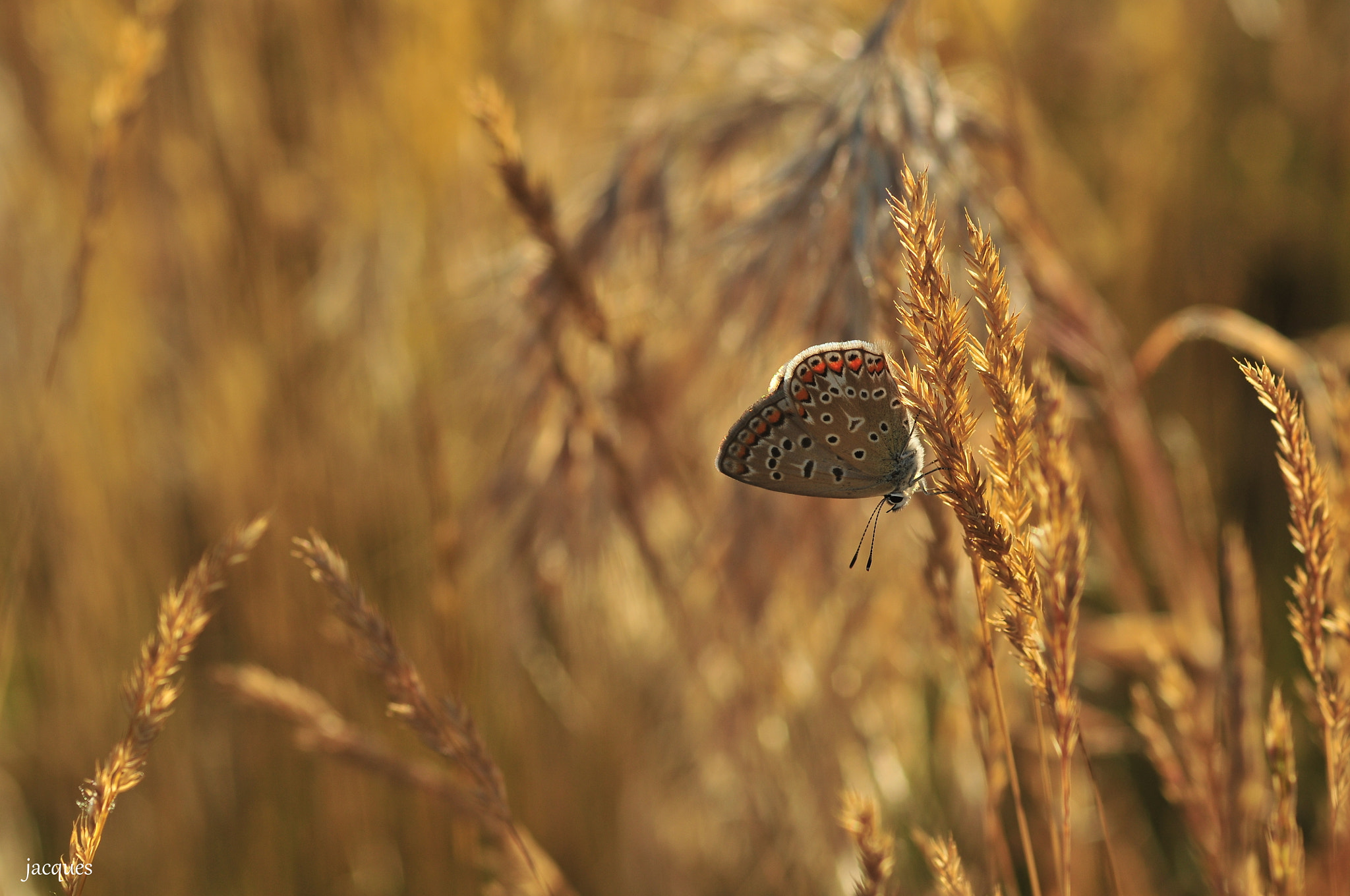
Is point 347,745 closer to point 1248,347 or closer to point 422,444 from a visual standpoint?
point 422,444

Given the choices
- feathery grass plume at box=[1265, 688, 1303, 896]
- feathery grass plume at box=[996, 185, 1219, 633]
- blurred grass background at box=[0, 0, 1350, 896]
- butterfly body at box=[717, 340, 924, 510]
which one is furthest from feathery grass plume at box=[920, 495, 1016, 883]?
blurred grass background at box=[0, 0, 1350, 896]

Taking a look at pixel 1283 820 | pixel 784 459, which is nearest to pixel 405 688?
pixel 784 459

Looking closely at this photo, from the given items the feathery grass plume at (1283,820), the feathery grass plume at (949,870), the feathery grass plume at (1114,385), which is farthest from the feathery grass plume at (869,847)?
the feathery grass plume at (1114,385)

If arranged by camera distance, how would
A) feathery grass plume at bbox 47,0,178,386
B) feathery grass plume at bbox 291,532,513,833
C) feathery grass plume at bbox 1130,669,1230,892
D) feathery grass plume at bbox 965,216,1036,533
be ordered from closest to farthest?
1. feathery grass plume at bbox 965,216,1036,533
2. feathery grass plume at bbox 291,532,513,833
3. feathery grass plume at bbox 1130,669,1230,892
4. feathery grass plume at bbox 47,0,178,386

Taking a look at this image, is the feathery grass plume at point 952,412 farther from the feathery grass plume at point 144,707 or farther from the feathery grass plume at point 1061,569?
the feathery grass plume at point 144,707

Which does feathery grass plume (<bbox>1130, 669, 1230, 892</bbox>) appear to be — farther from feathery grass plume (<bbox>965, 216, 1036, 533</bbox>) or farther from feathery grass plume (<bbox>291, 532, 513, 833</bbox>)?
feathery grass plume (<bbox>291, 532, 513, 833</bbox>)

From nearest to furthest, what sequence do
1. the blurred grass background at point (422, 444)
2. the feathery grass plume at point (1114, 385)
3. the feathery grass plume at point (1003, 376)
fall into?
the feathery grass plume at point (1003, 376) < the feathery grass plume at point (1114, 385) < the blurred grass background at point (422, 444)
